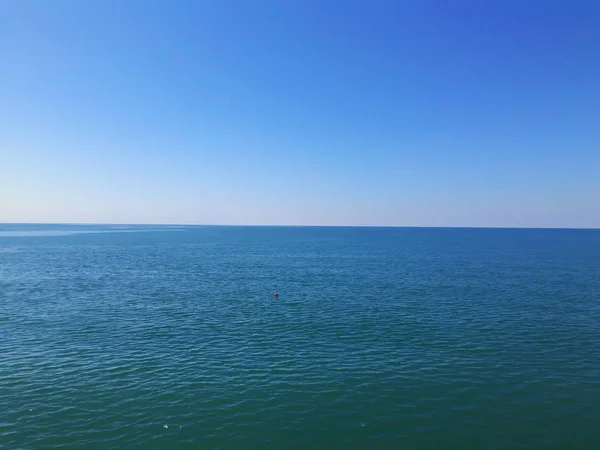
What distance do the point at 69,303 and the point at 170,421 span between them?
49.1 meters

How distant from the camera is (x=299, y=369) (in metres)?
39.0

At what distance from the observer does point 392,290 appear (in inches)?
3189

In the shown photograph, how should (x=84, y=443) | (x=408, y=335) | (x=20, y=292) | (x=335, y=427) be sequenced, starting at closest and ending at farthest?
(x=84, y=443), (x=335, y=427), (x=408, y=335), (x=20, y=292)

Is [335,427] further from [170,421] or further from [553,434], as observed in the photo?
[553,434]

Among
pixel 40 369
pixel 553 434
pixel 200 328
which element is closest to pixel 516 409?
pixel 553 434

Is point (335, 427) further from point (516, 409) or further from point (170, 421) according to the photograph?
point (516, 409)

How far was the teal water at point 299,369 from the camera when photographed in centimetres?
2778

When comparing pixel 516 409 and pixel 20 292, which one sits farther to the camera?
pixel 20 292

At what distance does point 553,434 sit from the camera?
27594 mm

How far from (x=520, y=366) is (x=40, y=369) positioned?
51.4 metres

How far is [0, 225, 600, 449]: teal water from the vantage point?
27781 millimetres

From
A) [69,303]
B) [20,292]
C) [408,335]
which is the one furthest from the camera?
[20,292]

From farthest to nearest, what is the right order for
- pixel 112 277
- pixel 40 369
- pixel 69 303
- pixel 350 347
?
pixel 112 277 < pixel 69 303 < pixel 350 347 < pixel 40 369

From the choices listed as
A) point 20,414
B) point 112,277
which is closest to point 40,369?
point 20,414
